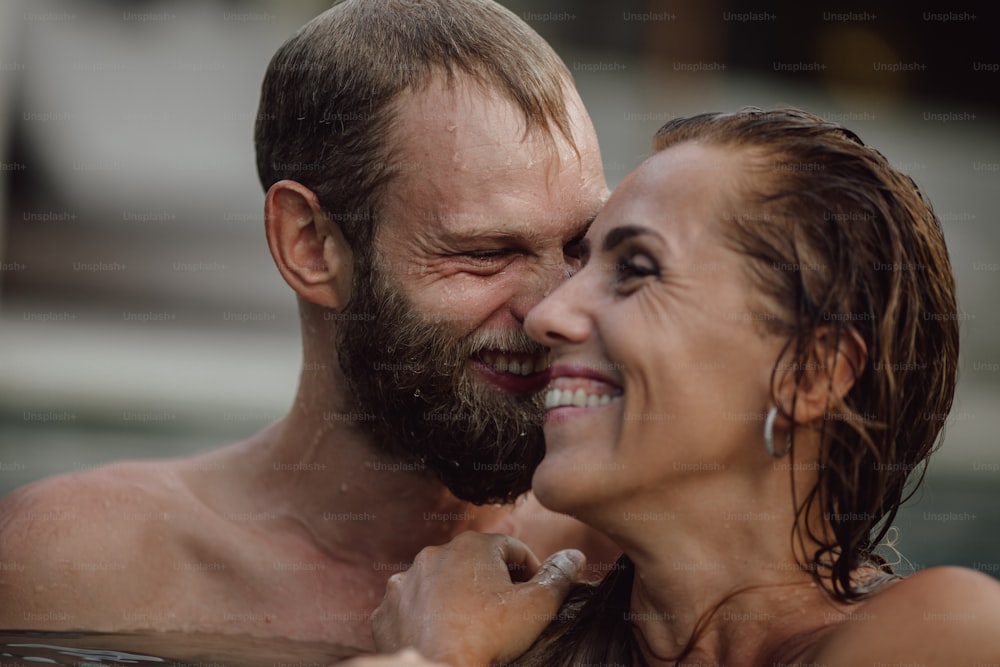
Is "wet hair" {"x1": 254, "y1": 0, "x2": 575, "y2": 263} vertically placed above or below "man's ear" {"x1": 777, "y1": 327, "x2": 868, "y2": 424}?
above

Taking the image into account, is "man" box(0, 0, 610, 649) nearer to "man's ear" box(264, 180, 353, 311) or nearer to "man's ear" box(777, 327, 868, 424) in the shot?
"man's ear" box(264, 180, 353, 311)

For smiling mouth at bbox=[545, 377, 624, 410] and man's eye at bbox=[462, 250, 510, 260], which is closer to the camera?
smiling mouth at bbox=[545, 377, 624, 410]

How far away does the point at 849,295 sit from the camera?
233 cm

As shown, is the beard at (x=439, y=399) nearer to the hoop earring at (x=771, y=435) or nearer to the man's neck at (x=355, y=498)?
the man's neck at (x=355, y=498)

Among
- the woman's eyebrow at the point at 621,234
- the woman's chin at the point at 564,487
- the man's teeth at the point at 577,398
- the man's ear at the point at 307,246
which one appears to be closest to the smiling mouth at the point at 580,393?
the man's teeth at the point at 577,398

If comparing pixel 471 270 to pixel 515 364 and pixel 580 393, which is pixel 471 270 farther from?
pixel 580 393

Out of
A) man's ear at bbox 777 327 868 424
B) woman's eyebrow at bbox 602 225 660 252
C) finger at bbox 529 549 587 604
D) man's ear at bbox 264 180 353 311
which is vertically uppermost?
woman's eyebrow at bbox 602 225 660 252

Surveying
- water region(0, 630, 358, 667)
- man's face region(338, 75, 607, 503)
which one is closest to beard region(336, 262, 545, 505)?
man's face region(338, 75, 607, 503)

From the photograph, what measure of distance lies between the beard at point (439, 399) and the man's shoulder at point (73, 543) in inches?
27.6

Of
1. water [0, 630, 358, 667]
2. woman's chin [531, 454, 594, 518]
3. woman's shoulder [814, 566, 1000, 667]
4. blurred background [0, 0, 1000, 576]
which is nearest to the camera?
woman's shoulder [814, 566, 1000, 667]

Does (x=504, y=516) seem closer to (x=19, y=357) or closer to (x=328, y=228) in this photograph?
(x=328, y=228)

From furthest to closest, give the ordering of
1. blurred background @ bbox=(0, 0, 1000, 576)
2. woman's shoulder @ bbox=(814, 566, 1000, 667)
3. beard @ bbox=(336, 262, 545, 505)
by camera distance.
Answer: blurred background @ bbox=(0, 0, 1000, 576) < beard @ bbox=(336, 262, 545, 505) < woman's shoulder @ bbox=(814, 566, 1000, 667)

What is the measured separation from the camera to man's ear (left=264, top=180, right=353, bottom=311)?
3.57m

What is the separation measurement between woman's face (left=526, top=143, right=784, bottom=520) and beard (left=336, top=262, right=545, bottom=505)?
729mm
